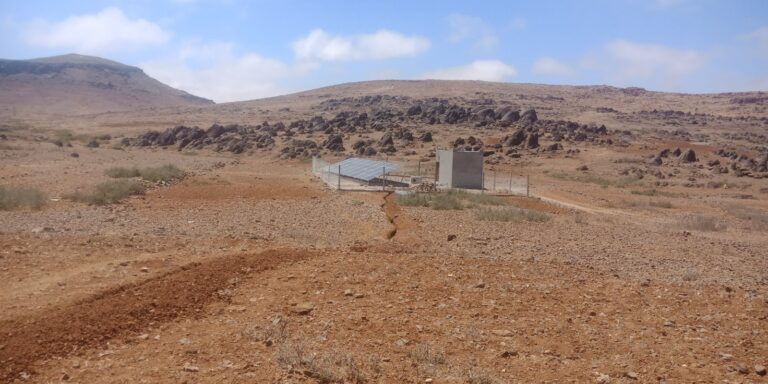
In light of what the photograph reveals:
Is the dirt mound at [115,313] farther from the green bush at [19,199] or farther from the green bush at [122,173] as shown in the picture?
the green bush at [122,173]

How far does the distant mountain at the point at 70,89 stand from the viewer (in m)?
124

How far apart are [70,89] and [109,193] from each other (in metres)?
142

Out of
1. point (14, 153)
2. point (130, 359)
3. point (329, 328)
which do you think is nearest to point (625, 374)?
point (329, 328)

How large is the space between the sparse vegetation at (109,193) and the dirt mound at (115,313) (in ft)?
31.0

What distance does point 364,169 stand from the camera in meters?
27.7

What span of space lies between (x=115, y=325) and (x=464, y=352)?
3704mm

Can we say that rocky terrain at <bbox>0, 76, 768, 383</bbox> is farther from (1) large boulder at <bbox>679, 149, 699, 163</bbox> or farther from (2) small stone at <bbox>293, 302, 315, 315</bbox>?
(1) large boulder at <bbox>679, 149, 699, 163</bbox>

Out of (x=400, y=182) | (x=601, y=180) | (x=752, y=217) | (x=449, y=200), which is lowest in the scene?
(x=752, y=217)

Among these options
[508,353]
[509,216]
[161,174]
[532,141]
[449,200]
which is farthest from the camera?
[532,141]

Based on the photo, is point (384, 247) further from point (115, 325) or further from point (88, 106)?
point (88, 106)

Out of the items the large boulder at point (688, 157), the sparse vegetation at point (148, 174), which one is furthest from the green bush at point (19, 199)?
the large boulder at point (688, 157)

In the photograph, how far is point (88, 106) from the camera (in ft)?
425

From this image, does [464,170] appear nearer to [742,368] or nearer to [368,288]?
[368,288]

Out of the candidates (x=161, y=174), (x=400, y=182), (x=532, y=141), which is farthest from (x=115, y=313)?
(x=532, y=141)
